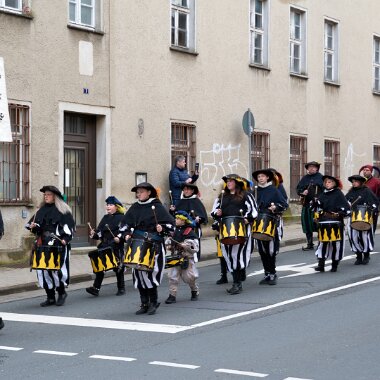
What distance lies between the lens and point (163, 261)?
38.7 ft

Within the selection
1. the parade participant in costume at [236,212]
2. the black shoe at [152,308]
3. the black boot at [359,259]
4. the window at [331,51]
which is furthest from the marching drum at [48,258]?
the window at [331,51]

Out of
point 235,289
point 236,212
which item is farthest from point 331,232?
point 235,289

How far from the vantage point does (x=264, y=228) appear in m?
14.0

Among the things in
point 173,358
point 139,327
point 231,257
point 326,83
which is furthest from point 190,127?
point 173,358

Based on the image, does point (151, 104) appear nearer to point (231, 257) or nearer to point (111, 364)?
point (231, 257)

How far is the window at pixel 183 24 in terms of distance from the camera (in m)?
21.4

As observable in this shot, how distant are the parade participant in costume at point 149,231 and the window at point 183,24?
9948 millimetres

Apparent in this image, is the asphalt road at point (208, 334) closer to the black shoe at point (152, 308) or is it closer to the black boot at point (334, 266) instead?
the black shoe at point (152, 308)

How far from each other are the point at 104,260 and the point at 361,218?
5158 mm

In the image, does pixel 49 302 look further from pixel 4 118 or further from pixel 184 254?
pixel 4 118

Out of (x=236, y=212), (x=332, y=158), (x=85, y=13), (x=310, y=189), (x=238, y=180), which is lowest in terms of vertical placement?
(x=236, y=212)

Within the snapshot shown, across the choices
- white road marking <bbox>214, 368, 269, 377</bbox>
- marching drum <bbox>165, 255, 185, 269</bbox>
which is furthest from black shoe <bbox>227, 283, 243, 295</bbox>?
white road marking <bbox>214, 368, 269, 377</bbox>

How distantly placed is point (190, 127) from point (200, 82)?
3.62 feet

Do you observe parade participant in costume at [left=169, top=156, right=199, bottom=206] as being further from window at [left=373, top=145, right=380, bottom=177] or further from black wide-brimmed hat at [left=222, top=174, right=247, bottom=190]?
window at [left=373, top=145, right=380, bottom=177]
